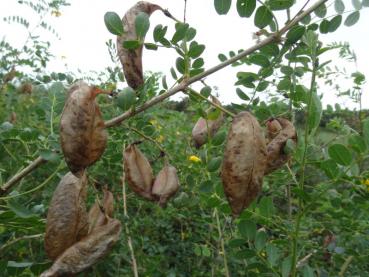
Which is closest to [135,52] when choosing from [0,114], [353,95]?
[353,95]

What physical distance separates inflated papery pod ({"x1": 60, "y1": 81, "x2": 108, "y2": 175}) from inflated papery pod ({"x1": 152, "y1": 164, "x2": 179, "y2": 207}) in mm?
331

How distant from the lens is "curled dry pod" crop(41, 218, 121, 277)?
0.97 m

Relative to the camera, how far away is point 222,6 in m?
1.23

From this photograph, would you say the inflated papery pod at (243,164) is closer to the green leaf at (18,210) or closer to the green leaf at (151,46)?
the green leaf at (151,46)

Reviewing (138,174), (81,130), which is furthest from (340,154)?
(81,130)

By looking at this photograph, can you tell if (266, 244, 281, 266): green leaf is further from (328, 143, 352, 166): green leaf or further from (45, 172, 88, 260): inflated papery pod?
(45, 172, 88, 260): inflated papery pod

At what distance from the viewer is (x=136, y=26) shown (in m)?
1.19

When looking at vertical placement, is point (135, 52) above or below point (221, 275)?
above

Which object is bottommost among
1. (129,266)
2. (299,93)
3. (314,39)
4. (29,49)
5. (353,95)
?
(129,266)

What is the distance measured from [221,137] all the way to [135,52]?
39 cm

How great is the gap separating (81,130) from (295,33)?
0.56 meters

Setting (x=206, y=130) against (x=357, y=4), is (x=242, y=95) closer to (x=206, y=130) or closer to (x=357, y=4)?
(x=206, y=130)

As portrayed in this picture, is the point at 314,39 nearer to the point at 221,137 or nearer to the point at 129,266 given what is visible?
the point at 221,137

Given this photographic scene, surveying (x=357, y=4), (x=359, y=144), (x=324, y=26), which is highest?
(x=357, y=4)
